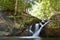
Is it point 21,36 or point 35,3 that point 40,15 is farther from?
point 21,36

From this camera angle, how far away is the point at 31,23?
167 inches

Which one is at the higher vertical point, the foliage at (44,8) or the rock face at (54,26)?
the foliage at (44,8)

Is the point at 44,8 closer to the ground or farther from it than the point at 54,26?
farther from it

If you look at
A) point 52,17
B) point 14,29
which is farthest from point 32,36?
point 52,17

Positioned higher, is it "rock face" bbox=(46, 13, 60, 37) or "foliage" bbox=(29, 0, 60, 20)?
"foliage" bbox=(29, 0, 60, 20)

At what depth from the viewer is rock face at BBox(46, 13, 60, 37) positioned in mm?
4266

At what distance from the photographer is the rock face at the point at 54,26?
4266 millimetres

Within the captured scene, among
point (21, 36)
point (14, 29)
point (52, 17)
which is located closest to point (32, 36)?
point (21, 36)

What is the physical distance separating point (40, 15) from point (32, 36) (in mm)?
682

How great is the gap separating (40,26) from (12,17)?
36.9 inches

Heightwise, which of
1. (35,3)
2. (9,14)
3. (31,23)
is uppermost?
(35,3)

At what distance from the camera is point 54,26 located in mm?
4312

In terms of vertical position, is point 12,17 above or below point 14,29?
above

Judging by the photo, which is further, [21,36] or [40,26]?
[40,26]
